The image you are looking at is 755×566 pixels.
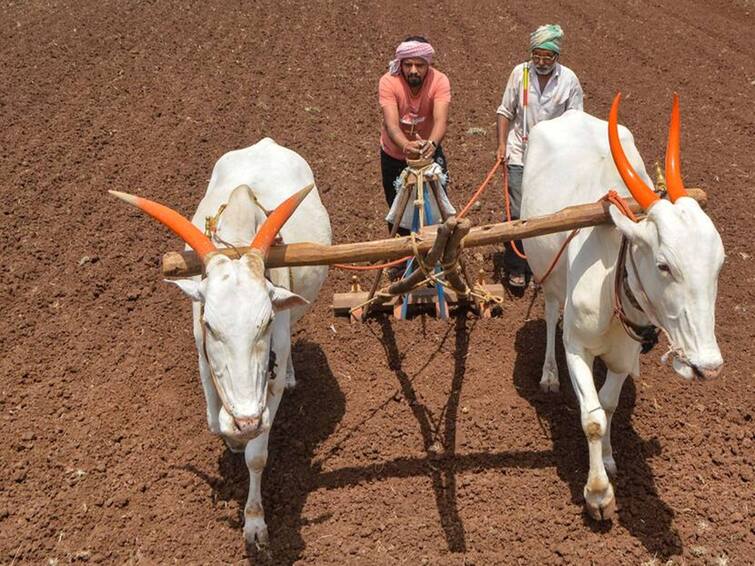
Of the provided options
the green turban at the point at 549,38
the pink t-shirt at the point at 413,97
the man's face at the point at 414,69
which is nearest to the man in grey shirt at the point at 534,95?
the green turban at the point at 549,38

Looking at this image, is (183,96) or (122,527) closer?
(122,527)

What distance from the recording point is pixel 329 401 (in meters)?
4.85

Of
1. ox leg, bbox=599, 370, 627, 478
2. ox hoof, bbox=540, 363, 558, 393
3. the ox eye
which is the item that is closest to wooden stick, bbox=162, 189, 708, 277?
the ox eye

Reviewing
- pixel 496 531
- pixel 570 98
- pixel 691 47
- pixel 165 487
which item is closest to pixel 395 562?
pixel 496 531

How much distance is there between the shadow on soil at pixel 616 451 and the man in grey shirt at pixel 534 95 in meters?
1.09

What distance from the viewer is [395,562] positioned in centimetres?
369

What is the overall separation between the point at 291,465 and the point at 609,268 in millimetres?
2240

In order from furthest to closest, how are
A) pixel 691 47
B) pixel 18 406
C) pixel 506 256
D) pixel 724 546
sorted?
pixel 691 47 < pixel 506 256 < pixel 18 406 < pixel 724 546

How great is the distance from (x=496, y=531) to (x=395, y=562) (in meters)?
0.59

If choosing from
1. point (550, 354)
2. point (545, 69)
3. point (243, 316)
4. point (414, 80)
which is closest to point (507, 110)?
point (545, 69)

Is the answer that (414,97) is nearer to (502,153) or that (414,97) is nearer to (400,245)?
(502,153)

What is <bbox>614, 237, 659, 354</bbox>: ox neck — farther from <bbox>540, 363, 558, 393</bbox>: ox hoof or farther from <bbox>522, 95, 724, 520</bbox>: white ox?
<bbox>540, 363, 558, 393</bbox>: ox hoof

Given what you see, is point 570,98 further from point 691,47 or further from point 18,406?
point 691,47

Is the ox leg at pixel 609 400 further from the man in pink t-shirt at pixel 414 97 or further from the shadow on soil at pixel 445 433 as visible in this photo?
the man in pink t-shirt at pixel 414 97
